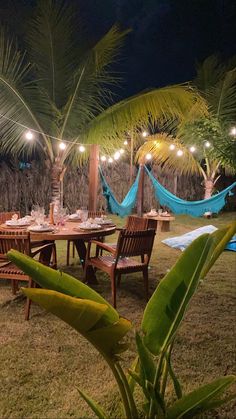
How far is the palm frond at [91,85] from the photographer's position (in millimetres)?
4973

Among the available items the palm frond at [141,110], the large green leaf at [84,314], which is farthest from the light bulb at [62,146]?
the large green leaf at [84,314]

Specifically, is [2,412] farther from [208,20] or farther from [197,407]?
[208,20]

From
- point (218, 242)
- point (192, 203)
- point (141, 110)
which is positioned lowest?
point (218, 242)

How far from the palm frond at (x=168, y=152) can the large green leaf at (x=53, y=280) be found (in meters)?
6.23

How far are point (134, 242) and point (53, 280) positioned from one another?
5.90 feet

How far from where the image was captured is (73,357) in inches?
80.3

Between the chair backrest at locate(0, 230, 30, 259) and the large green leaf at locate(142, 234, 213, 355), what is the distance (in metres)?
1.60

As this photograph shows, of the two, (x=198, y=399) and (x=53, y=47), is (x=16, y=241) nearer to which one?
(x=198, y=399)

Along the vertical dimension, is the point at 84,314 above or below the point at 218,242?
below

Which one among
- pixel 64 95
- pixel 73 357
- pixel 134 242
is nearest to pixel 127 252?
pixel 134 242

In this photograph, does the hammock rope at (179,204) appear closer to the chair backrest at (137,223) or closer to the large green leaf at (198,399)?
the chair backrest at (137,223)

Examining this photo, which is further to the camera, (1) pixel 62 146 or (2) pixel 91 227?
(1) pixel 62 146

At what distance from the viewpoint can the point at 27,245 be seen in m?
2.54

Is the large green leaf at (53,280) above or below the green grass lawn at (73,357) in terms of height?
above
